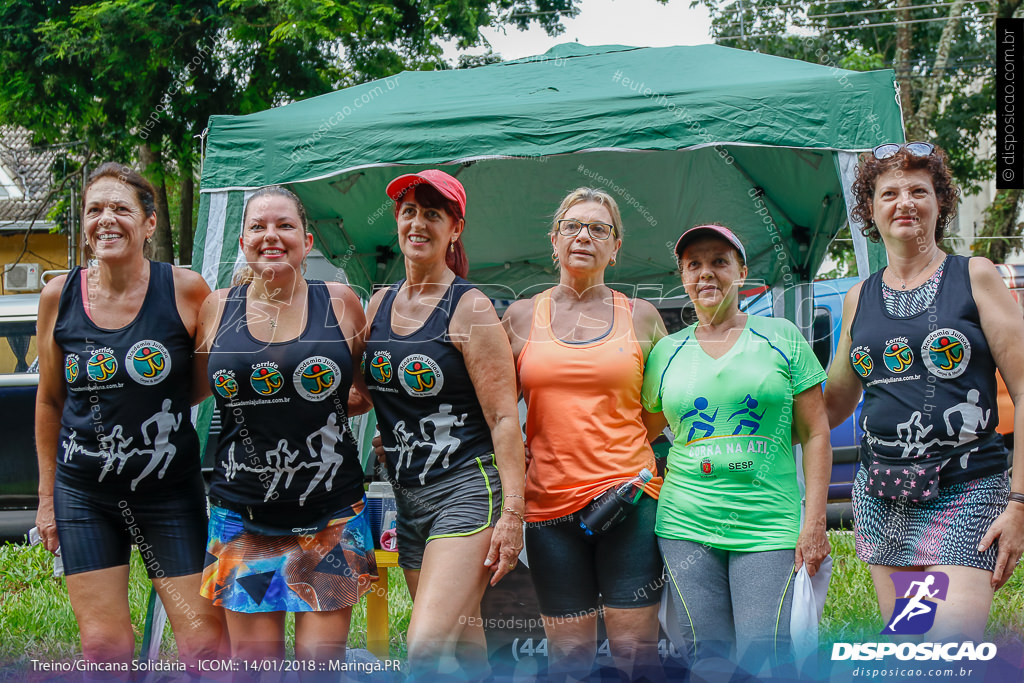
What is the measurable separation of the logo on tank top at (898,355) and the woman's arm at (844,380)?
0.20 m

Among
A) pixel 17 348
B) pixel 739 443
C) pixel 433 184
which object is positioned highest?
pixel 433 184

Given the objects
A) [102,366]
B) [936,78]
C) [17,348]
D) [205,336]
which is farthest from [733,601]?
[936,78]

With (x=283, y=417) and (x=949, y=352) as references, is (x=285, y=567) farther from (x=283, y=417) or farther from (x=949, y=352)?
(x=949, y=352)

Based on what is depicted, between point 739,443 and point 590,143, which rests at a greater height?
A: point 590,143

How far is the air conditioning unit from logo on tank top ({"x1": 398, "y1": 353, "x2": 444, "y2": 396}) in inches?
496

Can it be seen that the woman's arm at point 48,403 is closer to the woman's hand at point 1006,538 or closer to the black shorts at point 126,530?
the black shorts at point 126,530

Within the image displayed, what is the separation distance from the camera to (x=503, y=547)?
7.79 ft

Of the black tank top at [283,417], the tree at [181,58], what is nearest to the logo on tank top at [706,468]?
the black tank top at [283,417]

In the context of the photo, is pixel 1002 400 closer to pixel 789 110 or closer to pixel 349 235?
pixel 789 110

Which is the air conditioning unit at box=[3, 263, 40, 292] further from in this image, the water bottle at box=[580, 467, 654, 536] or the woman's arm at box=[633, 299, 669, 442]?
the water bottle at box=[580, 467, 654, 536]

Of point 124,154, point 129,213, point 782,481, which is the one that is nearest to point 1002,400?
point 782,481

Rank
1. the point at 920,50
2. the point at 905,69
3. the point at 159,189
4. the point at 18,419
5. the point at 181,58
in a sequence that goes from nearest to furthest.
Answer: the point at 18,419
the point at 181,58
the point at 159,189
the point at 905,69
the point at 920,50

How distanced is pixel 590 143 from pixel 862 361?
5.59ft

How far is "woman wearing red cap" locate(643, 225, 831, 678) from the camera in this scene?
7.74 feet
